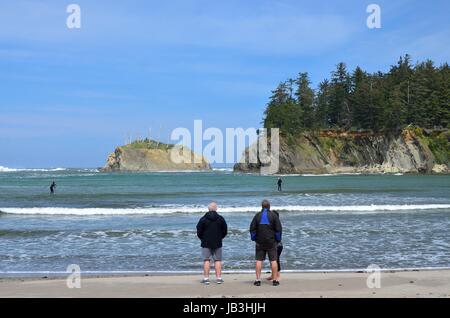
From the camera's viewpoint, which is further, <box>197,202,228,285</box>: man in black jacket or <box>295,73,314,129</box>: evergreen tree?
<box>295,73,314,129</box>: evergreen tree

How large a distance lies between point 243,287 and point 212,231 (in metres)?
1.38

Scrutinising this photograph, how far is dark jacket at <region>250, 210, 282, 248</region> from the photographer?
34.0 ft

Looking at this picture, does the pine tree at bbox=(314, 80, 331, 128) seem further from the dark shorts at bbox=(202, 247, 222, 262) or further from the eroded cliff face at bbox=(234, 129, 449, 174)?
the dark shorts at bbox=(202, 247, 222, 262)

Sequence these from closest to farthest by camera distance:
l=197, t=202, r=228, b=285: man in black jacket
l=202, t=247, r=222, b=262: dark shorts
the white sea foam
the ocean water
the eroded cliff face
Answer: l=197, t=202, r=228, b=285: man in black jacket → l=202, t=247, r=222, b=262: dark shorts → the ocean water → the white sea foam → the eroded cliff face

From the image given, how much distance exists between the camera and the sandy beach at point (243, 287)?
935 cm

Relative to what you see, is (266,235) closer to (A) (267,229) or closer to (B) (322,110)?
(A) (267,229)

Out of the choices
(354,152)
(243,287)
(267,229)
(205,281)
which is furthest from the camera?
(354,152)

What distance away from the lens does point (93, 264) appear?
540 inches

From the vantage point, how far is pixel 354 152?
11025 centimetres

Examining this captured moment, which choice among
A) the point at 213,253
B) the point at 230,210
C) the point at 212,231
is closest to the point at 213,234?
the point at 212,231

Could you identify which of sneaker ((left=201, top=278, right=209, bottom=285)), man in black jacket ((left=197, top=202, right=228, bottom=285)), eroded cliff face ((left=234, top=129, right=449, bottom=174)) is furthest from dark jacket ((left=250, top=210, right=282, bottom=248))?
eroded cliff face ((left=234, top=129, right=449, bottom=174))

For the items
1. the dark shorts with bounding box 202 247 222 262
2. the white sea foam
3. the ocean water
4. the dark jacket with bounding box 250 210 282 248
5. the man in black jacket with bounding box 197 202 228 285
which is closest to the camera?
the dark jacket with bounding box 250 210 282 248

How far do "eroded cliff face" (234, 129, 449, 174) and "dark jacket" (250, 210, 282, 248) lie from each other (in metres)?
98.2
